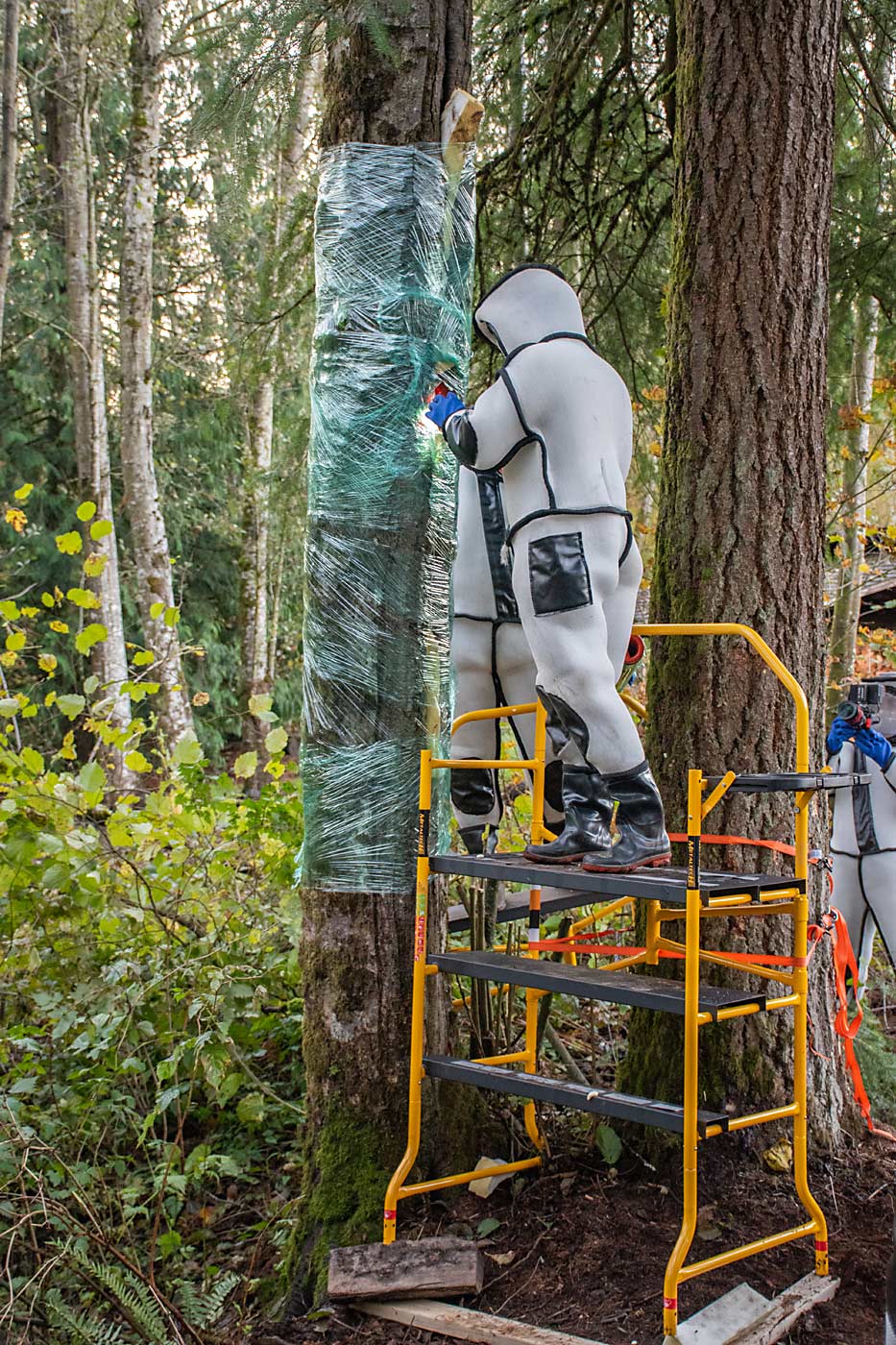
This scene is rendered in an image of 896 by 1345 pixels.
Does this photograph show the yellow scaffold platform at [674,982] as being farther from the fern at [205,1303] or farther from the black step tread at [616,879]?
the fern at [205,1303]

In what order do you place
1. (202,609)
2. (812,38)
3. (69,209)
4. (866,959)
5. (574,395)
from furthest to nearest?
(202,609), (69,209), (866,959), (812,38), (574,395)

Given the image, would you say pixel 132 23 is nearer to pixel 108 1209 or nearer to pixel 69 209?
pixel 69 209

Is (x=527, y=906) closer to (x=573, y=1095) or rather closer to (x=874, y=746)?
(x=573, y=1095)

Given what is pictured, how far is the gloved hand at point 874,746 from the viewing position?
4.49 m

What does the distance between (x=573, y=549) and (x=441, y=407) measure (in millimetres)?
614

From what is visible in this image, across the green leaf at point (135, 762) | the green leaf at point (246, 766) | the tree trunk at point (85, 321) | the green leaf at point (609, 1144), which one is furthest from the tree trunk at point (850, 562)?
the green leaf at point (609, 1144)

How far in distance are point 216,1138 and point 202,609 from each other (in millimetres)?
12482

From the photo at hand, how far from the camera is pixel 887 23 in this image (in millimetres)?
5203

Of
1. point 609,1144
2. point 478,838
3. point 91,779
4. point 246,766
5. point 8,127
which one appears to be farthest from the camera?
point 8,127

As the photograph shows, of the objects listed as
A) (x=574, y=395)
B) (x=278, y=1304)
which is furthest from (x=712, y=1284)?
(x=574, y=395)

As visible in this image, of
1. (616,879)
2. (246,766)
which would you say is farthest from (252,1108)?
(616,879)

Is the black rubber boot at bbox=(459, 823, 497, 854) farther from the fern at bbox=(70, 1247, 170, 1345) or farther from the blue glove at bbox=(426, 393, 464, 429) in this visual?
the fern at bbox=(70, 1247, 170, 1345)

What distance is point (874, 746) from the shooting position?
14.8 ft

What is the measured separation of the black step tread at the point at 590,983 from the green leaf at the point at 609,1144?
2.63 feet
